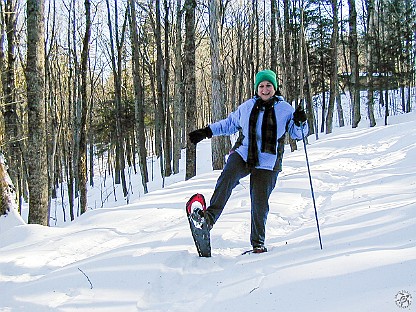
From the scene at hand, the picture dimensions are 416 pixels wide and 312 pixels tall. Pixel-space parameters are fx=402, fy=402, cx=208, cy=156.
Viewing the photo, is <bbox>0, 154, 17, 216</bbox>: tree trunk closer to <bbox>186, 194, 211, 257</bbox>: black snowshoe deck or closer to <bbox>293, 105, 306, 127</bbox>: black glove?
<bbox>186, 194, 211, 257</bbox>: black snowshoe deck

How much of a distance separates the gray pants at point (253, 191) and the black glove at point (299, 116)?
568 mm

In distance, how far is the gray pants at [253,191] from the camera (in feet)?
13.2

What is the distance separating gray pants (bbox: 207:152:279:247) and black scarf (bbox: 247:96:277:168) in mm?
118

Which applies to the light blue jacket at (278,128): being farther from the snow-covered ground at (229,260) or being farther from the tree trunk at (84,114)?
the tree trunk at (84,114)

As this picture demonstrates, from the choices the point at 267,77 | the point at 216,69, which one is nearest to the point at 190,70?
the point at 216,69

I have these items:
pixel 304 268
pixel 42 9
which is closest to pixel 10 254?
pixel 304 268

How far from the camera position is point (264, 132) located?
4.01 m

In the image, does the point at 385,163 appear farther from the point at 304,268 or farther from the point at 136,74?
the point at 136,74

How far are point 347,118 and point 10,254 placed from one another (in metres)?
43.3

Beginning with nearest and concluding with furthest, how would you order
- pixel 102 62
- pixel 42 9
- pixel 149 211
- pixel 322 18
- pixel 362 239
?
pixel 362 239
pixel 149 211
pixel 42 9
pixel 102 62
pixel 322 18

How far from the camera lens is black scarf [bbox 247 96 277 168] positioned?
3.99 metres

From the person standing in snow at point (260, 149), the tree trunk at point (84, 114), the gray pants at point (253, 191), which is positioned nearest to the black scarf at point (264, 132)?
the person standing in snow at point (260, 149)

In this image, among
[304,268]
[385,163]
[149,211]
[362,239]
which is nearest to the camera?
[304,268]

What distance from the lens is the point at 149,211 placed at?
20.7 feet
